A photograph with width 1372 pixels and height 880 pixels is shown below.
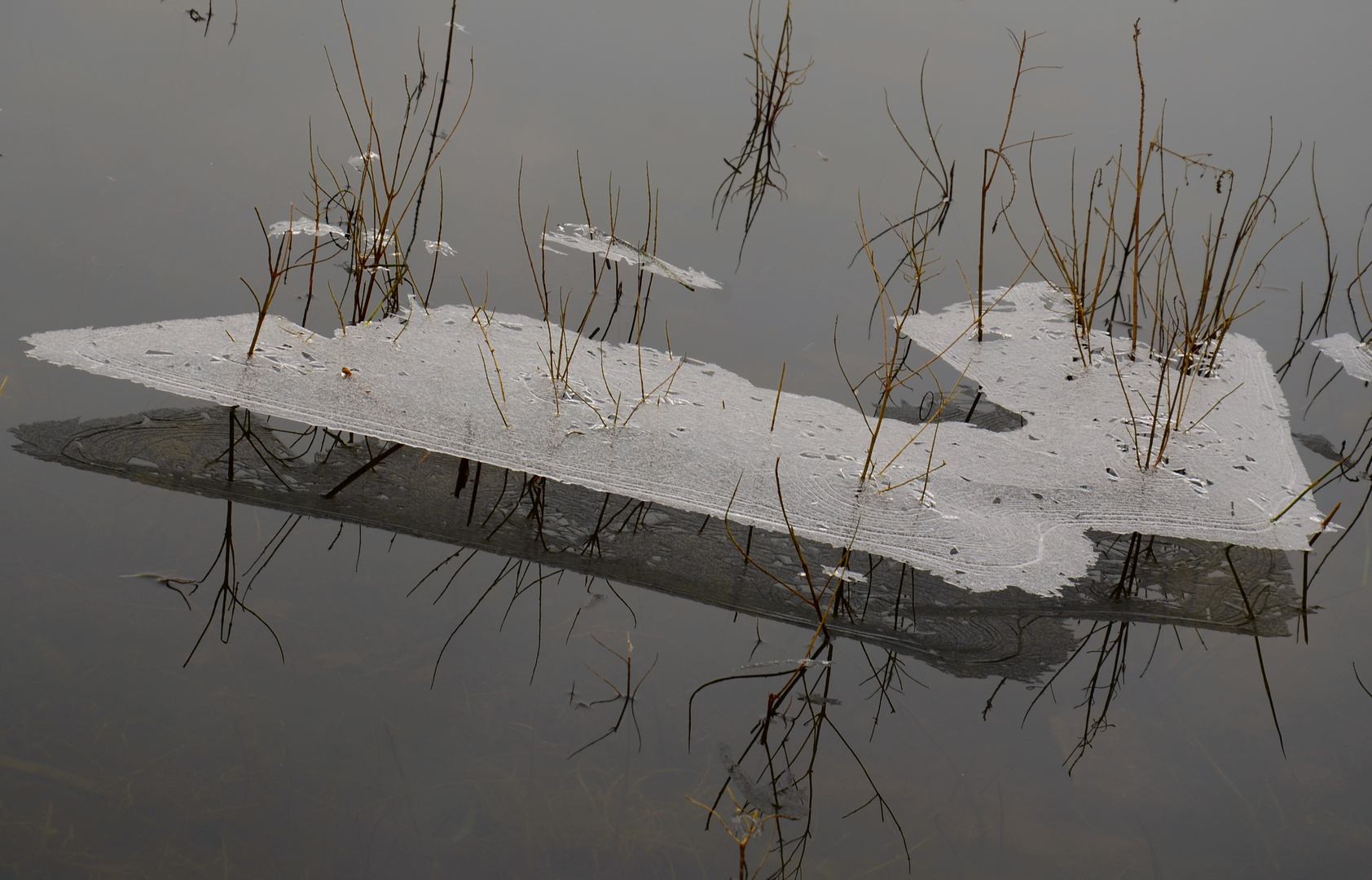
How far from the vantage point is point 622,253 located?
2936mm

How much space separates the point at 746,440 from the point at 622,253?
978 mm

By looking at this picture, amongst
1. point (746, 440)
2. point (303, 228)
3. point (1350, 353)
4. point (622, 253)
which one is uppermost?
point (1350, 353)

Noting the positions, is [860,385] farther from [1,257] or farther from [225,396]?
[1,257]

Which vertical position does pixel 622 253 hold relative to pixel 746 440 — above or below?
above

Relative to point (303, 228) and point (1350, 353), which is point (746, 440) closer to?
point (303, 228)

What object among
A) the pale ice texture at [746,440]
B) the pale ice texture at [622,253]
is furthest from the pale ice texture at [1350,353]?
the pale ice texture at [622,253]

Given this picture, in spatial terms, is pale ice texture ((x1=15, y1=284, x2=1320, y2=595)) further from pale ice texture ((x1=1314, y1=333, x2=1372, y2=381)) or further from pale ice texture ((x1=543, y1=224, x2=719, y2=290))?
pale ice texture ((x1=1314, y1=333, x2=1372, y2=381))

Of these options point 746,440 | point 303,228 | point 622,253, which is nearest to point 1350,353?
point 746,440

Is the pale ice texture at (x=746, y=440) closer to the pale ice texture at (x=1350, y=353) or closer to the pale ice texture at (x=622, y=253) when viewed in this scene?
the pale ice texture at (x=622, y=253)

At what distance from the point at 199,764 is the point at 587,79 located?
297cm

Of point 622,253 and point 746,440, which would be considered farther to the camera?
point 622,253

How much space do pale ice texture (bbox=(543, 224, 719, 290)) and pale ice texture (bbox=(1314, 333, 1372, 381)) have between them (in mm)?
1819

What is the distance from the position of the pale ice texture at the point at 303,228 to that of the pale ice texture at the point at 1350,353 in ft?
9.52

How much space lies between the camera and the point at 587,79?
148 inches
